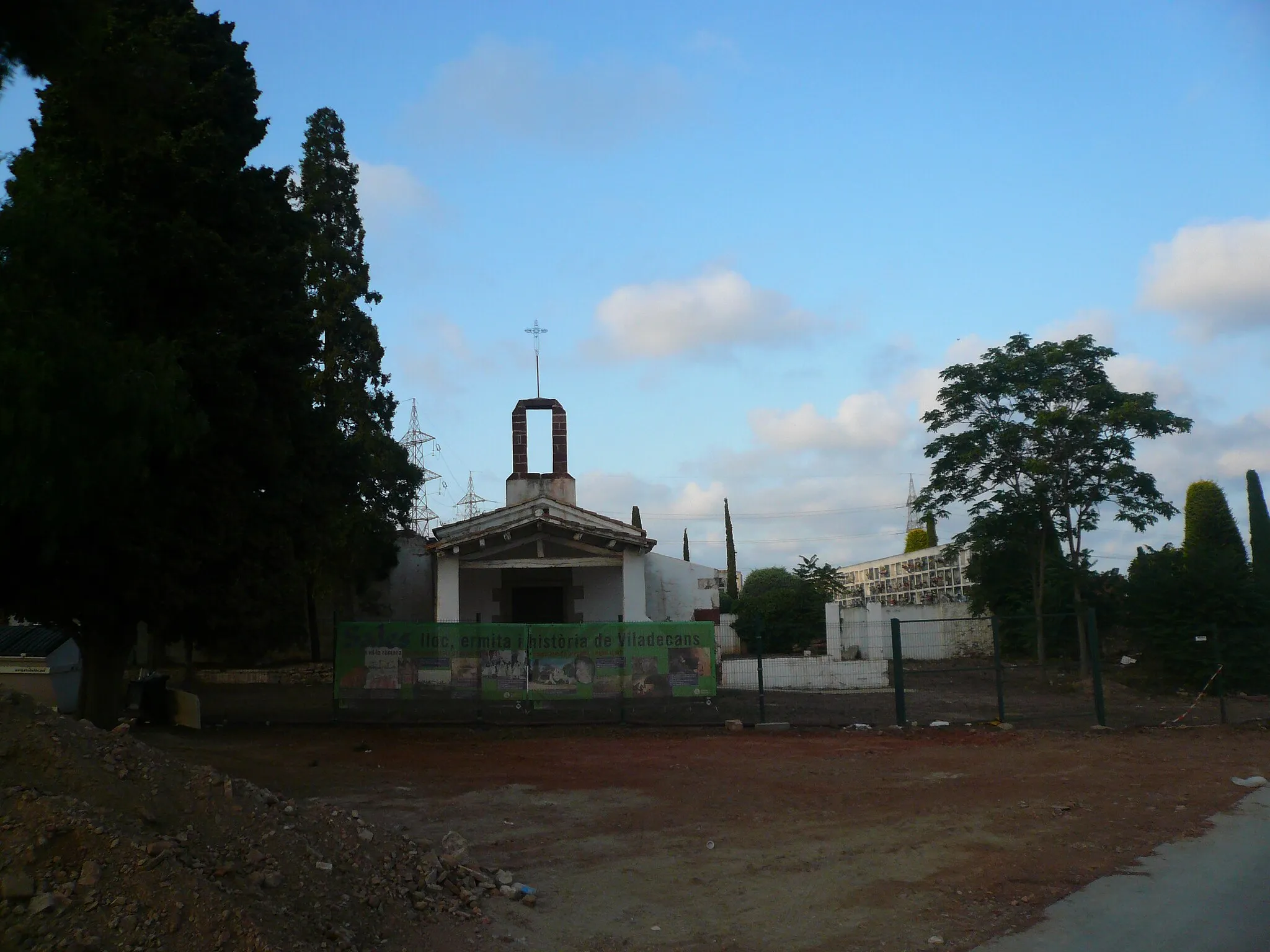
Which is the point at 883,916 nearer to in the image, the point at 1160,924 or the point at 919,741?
the point at 1160,924

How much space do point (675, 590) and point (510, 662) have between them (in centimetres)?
1658

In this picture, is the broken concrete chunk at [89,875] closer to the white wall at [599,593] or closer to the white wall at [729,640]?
the white wall at [599,593]

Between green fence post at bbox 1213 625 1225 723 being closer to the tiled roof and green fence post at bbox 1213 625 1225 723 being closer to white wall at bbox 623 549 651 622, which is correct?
white wall at bbox 623 549 651 622

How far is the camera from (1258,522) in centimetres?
3919

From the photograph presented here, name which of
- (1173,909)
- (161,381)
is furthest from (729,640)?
(1173,909)

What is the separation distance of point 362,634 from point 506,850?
10.4 m

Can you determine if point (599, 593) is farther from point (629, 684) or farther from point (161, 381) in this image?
point (161, 381)

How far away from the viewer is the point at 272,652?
28031 mm

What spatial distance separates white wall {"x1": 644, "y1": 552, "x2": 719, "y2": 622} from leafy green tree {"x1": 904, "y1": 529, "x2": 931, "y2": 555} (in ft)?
104

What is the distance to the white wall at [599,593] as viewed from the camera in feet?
93.3

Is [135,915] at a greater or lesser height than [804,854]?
greater

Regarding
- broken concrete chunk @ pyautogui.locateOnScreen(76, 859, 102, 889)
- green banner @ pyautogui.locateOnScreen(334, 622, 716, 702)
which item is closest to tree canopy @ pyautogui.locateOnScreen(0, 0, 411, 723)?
green banner @ pyautogui.locateOnScreen(334, 622, 716, 702)

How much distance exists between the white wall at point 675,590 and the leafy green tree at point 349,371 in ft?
31.6

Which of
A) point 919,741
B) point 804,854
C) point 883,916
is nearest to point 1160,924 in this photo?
point 883,916
